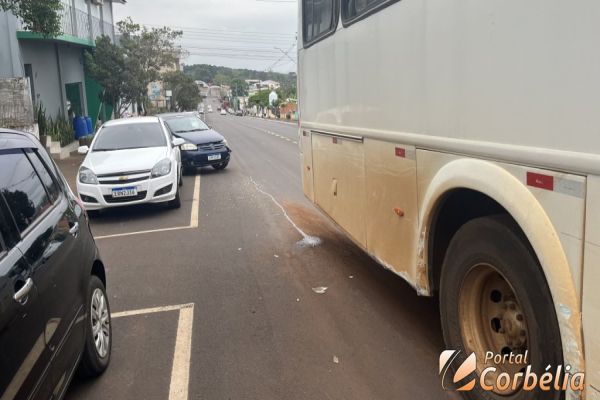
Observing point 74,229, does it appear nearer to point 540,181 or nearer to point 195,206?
point 540,181

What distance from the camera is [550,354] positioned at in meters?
2.55

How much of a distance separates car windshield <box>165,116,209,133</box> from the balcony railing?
6828 millimetres

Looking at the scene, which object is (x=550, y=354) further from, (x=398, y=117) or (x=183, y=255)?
(x=183, y=255)

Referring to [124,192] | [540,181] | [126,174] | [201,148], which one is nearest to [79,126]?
[201,148]

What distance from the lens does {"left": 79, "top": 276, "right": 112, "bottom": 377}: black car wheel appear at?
150 inches

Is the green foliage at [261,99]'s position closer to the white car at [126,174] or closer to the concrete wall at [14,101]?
the concrete wall at [14,101]

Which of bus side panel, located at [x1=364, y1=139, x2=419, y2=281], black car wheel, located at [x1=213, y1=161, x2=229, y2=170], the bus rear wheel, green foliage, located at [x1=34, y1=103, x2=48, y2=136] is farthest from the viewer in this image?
green foliage, located at [x1=34, y1=103, x2=48, y2=136]

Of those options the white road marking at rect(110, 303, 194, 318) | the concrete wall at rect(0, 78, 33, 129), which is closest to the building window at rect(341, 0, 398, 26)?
the white road marking at rect(110, 303, 194, 318)

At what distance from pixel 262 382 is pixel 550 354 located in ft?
6.48

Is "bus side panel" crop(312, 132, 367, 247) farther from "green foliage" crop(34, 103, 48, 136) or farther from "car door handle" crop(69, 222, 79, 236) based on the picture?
"green foliage" crop(34, 103, 48, 136)

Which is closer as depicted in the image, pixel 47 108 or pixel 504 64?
pixel 504 64

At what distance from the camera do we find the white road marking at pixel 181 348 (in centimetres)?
382

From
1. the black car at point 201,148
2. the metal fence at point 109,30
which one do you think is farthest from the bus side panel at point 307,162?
the metal fence at point 109,30

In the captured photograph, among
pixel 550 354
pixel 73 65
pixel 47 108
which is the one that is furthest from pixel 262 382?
pixel 73 65
